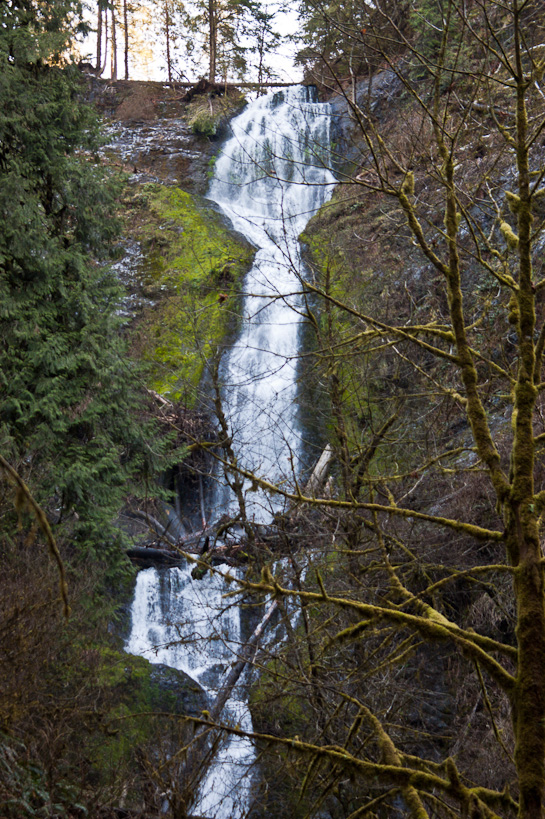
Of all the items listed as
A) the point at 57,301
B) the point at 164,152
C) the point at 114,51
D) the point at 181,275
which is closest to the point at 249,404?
the point at 57,301

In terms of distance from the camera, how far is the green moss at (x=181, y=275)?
631 inches

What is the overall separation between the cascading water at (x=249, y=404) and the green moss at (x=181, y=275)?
0.75 metres

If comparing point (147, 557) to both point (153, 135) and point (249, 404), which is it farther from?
point (153, 135)

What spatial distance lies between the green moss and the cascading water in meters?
0.75

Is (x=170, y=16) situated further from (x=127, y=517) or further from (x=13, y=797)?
(x=13, y=797)

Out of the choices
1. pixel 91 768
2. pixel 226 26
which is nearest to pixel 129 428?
pixel 91 768

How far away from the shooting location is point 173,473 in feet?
46.8

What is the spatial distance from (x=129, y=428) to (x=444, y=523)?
322 inches

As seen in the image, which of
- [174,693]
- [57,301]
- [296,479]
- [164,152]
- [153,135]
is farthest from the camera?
[153,135]

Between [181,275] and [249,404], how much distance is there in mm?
6098

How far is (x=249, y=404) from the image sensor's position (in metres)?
14.8

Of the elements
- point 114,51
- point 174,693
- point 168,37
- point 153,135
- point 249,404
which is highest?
point 114,51

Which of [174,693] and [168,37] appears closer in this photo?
[174,693]

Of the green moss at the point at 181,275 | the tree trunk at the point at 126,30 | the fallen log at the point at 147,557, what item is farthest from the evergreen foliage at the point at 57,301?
the tree trunk at the point at 126,30
